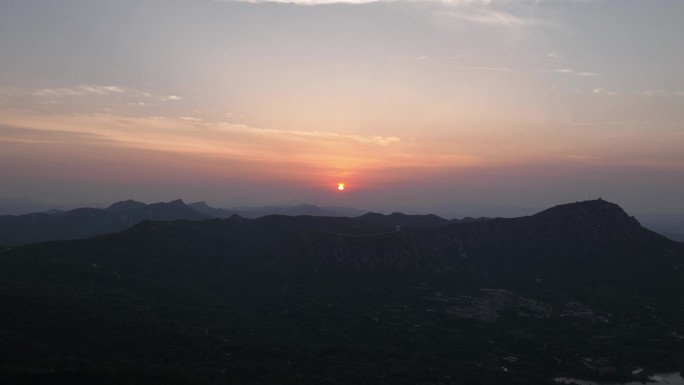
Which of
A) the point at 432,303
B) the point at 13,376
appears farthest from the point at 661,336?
the point at 13,376

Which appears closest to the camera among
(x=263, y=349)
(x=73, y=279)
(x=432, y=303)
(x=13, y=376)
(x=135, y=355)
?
(x=13, y=376)

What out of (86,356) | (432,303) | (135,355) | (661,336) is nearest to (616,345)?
(661,336)

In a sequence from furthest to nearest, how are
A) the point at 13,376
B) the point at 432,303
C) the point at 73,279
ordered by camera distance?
the point at 432,303, the point at 73,279, the point at 13,376

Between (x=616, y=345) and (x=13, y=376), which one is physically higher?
(x=13, y=376)

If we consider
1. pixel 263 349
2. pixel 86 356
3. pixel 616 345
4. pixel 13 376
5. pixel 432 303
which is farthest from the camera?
pixel 432 303

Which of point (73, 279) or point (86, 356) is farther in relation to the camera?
point (73, 279)

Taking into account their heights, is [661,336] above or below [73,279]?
below

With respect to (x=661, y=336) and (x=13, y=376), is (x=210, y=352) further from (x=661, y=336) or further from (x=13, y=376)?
(x=661, y=336)

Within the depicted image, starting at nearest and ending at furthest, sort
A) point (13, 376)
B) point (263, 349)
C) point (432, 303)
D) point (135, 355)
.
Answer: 1. point (13, 376)
2. point (135, 355)
3. point (263, 349)
4. point (432, 303)

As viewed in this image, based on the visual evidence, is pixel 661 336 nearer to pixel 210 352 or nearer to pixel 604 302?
pixel 604 302
